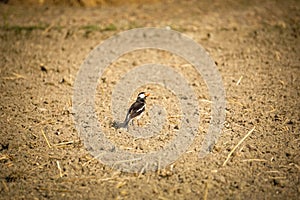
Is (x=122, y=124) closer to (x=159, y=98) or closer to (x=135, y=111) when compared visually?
(x=135, y=111)

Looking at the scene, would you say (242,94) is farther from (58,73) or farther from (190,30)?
(58,73)

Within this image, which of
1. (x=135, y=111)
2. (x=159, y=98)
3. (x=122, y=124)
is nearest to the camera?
(x=135, y=111)

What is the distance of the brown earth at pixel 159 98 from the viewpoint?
4.04 metres

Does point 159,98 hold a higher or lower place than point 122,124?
higher

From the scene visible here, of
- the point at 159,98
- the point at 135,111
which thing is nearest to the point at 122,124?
the point at 135,111

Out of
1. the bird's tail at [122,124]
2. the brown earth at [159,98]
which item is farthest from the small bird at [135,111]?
the brown earth at [159,98]

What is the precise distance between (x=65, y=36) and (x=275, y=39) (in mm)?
3414

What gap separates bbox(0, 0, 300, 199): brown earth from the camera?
404 cm

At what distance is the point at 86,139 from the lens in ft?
15.2

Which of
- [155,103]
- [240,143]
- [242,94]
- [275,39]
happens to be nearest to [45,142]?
[155,103]

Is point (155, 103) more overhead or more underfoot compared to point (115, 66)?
more underfoot

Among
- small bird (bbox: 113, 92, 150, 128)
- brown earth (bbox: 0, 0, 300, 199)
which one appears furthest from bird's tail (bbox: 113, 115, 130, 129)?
brown earth (bbox: 0, 0, 300, 199)

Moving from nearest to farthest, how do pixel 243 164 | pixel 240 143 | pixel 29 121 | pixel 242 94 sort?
pixel 243 164 → pixel 240 143 → pixel 29 121 → pixel 242 94

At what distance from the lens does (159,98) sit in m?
5.34
